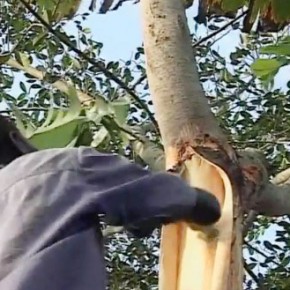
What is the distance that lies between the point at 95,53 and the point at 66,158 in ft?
5.63

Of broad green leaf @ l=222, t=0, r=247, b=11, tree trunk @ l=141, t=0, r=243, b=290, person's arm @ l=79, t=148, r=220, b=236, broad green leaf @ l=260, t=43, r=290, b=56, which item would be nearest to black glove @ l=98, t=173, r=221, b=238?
person's arm @ l=79, t=148, r=220, b=236

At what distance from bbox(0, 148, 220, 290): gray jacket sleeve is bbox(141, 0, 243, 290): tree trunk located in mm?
143

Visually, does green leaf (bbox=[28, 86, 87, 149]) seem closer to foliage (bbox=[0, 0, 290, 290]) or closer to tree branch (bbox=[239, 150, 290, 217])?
tree branch (bbox=[239, 150, 290, 217])

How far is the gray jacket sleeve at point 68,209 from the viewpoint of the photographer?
2.22 ft

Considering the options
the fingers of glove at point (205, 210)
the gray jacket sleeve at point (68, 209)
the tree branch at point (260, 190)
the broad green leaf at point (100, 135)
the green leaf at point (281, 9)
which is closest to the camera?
the gray jacket sleeve at point (68, 209)

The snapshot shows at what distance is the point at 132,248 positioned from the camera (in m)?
2.29

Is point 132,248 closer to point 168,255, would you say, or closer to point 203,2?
point 203,2

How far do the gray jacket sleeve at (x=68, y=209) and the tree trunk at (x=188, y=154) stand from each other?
143 millimetres

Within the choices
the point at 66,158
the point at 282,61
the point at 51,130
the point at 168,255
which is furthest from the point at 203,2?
the point at 66,158

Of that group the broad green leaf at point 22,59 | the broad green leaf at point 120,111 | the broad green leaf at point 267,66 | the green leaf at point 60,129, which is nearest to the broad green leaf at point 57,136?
the green leaf at point 60,129

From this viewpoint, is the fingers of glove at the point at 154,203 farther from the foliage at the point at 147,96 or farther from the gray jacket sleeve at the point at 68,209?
the foliage at the point at 147,96

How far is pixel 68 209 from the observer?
0.69 meters

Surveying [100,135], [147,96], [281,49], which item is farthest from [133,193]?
[147,96]

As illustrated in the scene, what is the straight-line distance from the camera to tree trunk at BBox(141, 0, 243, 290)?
34.2 inches
